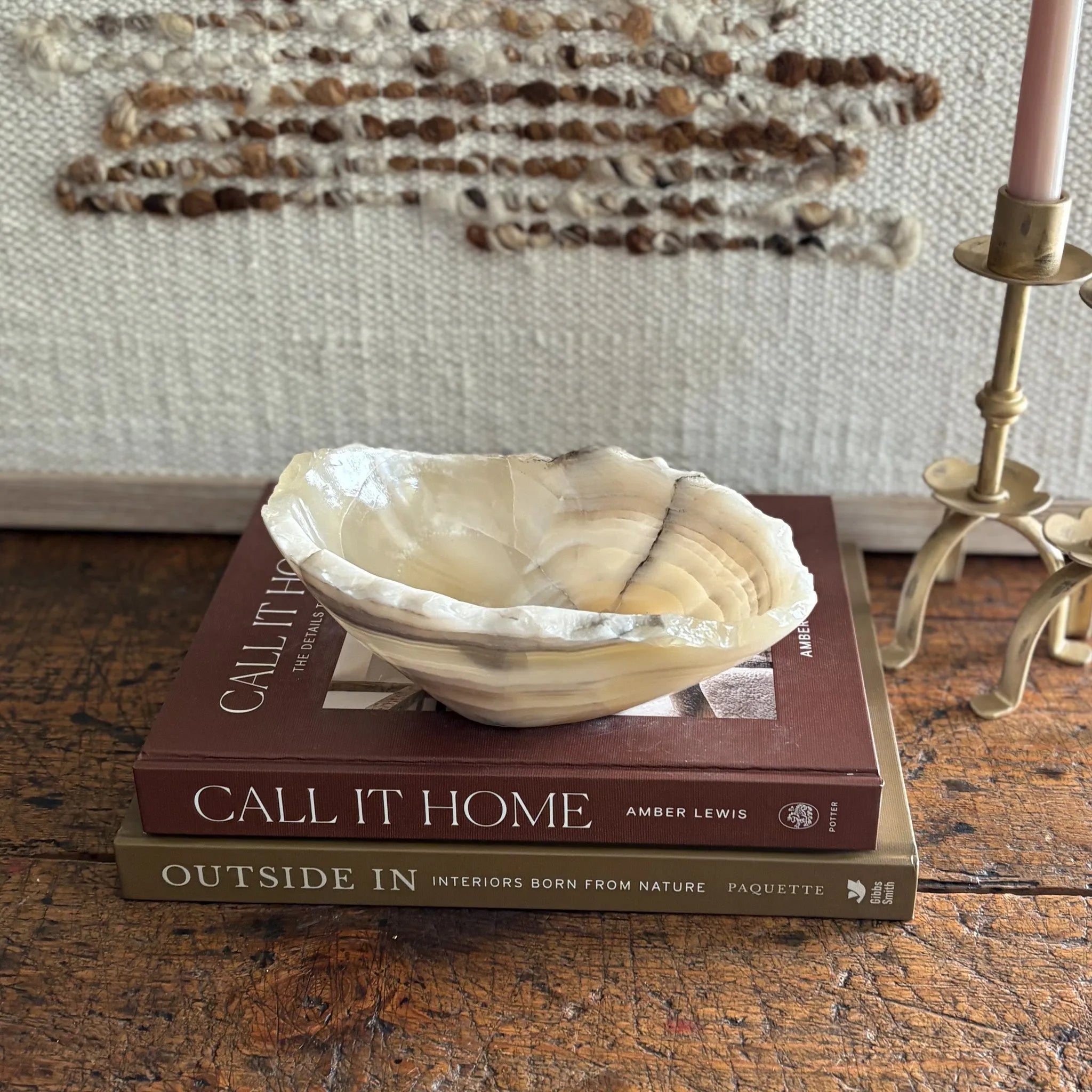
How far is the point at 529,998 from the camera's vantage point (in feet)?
1.38

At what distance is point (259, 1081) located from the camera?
40 centimetres

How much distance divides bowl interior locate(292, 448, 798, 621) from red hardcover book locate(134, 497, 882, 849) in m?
0.05

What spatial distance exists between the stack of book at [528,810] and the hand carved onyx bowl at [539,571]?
20 mm

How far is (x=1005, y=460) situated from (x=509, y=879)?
0.28 meters

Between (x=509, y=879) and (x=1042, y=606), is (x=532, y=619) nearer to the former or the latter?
(x=509, y=879)

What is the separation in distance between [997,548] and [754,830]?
0.89ft

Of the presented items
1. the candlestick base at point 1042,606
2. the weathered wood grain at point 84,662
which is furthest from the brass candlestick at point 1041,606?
the weathered wood grain at point 84,662

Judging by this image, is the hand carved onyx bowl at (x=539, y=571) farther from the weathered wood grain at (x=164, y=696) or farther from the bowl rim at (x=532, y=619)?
the weathered wood grain at (x=164, y=696)

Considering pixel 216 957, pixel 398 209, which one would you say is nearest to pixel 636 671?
pixel 216 957

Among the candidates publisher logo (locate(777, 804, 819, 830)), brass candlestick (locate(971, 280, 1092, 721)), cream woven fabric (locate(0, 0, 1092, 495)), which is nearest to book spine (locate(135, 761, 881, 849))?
publisher logo (locate(777, 804, 819, 830))

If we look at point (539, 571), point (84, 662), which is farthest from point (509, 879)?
point (84, 662)

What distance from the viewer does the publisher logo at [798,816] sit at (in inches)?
17.0

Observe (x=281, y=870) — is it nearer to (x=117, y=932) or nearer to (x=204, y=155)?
(x=117, y=932)

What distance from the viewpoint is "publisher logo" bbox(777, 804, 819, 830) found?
432mm
